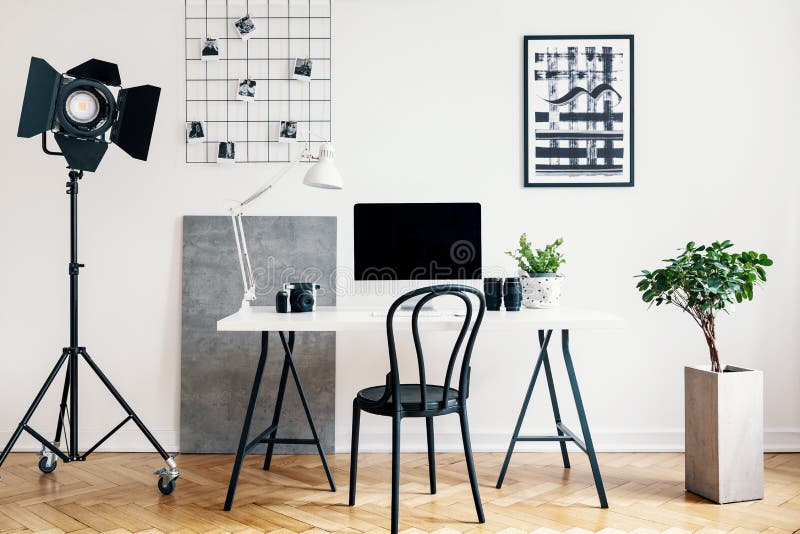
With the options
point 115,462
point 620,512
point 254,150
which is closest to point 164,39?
point 254,150

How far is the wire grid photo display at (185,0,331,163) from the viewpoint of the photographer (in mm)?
2924

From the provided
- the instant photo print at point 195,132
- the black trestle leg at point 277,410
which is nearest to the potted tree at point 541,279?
the black trestle leg at point 277,410

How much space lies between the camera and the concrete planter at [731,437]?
226cm

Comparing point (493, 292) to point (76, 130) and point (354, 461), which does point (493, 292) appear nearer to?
point (354, 461)

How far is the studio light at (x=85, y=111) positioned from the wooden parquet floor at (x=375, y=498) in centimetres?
133

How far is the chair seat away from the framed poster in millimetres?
1254

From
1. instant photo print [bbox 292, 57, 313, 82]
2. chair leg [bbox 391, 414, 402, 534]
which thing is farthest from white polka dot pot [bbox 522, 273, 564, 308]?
instant photo print [bbox 292, 57, 313, 82]

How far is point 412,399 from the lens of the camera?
2088 millimetres

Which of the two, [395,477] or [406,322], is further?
[406,322]

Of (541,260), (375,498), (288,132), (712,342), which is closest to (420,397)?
(375,498)

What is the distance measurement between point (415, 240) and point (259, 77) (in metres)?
1.20

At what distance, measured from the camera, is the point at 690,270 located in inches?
89.8

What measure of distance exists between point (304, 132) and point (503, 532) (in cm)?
202

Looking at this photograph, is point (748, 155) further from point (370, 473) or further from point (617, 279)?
point (370, 473)
